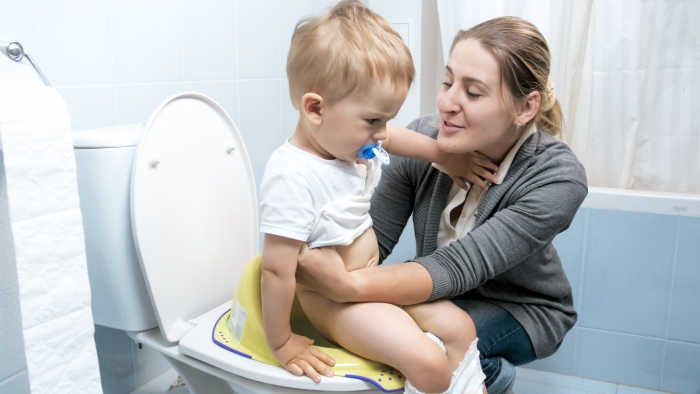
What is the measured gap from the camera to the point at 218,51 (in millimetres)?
1472

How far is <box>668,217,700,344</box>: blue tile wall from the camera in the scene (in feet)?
4.87

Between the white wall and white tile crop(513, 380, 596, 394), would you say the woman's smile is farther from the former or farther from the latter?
white tile crop(513, 380, 596, 394)

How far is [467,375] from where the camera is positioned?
3.08ft

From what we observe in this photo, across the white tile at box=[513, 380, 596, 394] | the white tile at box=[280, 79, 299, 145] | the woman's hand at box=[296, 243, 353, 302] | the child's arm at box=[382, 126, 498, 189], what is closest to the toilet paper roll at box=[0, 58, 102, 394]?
the woman's hand at box=[296, 243, 353, 302]

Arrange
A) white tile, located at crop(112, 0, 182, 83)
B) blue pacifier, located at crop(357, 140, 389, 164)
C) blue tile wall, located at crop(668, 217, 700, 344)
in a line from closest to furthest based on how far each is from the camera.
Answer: blue pacifier, located at crop(357, 140, 389, 164), white tile, located at crop(112, 0, 182, 83), blue tile wall, located at crop(668, 217, 700, 344)

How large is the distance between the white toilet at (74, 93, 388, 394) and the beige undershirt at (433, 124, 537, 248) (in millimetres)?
423

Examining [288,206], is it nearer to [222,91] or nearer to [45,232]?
[45,232]

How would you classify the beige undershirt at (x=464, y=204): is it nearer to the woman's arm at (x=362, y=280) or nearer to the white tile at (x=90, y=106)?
the woman's arm at (x=362, y=280)

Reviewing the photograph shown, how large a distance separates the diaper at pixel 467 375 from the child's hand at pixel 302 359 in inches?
6.8

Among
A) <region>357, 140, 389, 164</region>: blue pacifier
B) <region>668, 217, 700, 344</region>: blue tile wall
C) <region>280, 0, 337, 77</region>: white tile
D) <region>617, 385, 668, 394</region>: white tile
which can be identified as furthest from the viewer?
<region>280, 0, 337, 77</region>: white tile

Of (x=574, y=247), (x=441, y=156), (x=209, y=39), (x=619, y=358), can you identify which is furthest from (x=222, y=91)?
(x=619, y=358)

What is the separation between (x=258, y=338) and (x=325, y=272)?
0.17 metres

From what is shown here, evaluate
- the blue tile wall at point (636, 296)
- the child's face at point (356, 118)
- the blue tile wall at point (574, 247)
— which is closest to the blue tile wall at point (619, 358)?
the blue tile wall at point (636, 296)

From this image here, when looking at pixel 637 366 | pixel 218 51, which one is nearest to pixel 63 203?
pixel 218 51
